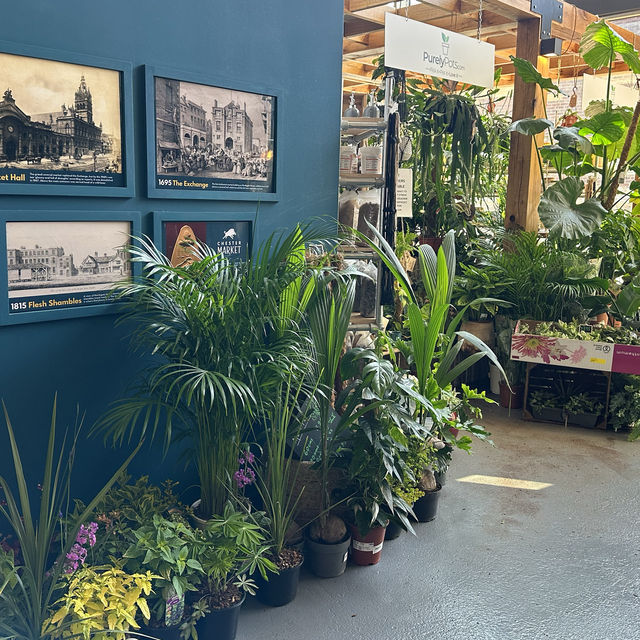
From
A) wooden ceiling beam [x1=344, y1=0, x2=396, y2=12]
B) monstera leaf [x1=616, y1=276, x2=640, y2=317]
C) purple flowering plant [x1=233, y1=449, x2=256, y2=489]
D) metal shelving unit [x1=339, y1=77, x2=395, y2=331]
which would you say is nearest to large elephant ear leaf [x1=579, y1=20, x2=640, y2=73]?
monstera leaf [x1=616, y1=276, x2=640, y2=317]

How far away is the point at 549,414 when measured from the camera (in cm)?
439

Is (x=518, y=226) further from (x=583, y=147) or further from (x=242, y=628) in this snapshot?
(x=242, y=628)

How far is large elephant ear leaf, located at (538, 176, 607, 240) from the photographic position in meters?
4.26

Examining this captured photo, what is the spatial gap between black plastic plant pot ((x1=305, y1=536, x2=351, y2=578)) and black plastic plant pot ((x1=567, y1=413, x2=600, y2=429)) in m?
2.31

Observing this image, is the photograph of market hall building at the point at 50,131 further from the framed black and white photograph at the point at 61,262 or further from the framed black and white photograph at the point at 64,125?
the framed black and white photograph at the point at 61,262

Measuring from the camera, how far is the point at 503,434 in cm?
420

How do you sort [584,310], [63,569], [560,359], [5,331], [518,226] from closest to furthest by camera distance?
[63,569]
[5,331]
[560,359]
[584,310]
[518,226]

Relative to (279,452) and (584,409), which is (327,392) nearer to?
(279,452)

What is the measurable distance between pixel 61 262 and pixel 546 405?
325 cm

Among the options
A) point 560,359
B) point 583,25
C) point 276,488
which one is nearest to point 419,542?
point 276,488

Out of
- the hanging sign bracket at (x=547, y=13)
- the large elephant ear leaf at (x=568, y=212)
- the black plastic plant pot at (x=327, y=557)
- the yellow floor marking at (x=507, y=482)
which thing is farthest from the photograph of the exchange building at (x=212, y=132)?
the hanging sign bracket at (x=547, y=13)

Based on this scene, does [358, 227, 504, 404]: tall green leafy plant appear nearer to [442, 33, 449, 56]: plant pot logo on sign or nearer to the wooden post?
[442, 33, 449, 56]: plant pot logo on sign

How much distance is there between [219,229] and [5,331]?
934 mm

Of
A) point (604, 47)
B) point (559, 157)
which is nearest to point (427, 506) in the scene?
point (559, 157)
